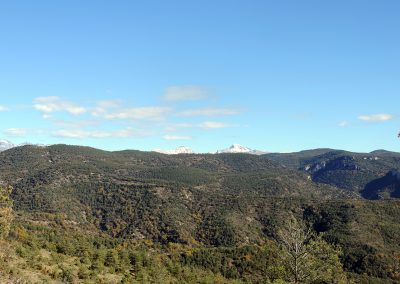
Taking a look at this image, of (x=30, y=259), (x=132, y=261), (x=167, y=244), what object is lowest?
(x=167, y=244)

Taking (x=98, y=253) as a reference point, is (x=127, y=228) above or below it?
below

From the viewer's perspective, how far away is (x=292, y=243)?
52531 mm

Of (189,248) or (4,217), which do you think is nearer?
(4,217)

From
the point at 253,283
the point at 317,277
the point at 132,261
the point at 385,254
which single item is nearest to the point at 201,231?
the point at 385,254

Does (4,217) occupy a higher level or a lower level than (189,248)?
higher

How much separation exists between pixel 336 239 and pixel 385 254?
21.8 metres

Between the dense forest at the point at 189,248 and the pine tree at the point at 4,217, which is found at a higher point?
the pine tree at the point at 4,217

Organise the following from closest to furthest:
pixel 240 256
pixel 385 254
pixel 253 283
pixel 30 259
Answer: pixel 30 259, pixel 253 283, pixel 240 256, pixel 385 254

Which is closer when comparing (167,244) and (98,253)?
(98,253)

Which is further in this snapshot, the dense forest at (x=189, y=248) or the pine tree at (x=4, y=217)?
the dense forest at (x=189, y=248)

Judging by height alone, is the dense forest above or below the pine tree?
below

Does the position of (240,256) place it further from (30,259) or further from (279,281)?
(30,259)

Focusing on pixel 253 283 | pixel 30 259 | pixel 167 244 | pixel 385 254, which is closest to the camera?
pixel 30 259

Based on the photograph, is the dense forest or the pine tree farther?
the dense forest
